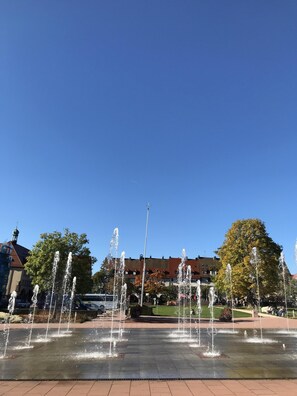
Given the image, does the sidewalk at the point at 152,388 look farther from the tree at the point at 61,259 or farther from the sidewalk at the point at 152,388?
the tree at the point at 61,259

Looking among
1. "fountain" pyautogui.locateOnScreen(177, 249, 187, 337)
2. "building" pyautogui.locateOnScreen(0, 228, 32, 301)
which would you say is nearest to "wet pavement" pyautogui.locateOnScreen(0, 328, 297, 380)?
"fountain" pyautogui.locateOnScreen(177, 249, 187, 337)

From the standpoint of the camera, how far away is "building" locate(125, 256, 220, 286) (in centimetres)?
10206

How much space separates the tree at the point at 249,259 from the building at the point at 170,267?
5375 cm

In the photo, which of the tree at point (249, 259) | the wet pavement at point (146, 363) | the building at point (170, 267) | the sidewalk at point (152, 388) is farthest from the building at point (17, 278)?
the sidewalk at point (152, 388)

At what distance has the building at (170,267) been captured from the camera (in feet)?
335

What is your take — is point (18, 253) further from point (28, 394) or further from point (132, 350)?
point (28, 394)

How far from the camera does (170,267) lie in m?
105

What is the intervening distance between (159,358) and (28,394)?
231 inches

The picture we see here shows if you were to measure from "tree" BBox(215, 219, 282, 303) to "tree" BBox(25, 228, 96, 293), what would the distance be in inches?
781

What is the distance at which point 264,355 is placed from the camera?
43.1ft

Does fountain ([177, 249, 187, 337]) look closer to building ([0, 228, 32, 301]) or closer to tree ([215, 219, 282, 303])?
tree ([215, 219, 282, 303])

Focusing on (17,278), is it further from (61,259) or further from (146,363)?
(146,363)

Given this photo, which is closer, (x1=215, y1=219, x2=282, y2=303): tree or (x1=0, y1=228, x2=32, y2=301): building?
(x1=215, y1=219, x2=282, y2=303): tree

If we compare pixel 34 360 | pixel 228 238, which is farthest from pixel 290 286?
pixel 34 360
